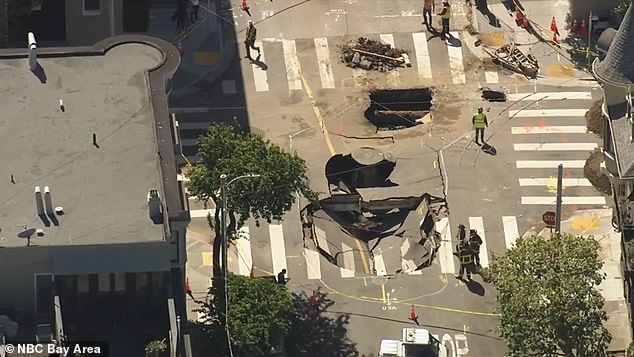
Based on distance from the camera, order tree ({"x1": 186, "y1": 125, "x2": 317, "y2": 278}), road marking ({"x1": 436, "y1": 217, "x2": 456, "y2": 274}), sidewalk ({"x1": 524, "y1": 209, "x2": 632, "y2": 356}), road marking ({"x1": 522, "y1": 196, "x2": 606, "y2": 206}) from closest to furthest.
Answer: tree ({"x1": 186, "y1": 125, "x2": 317, "y2": 278}), sidewalk ({"x1": 524, "y1": 209, "x2": 632, "y2": 356}), road marking ({"x1": 436, "y1": 217, "x2": 456, "y2": 274}), road marking ({"x1": 522, "y1": 196, "x2": 606, "y2": 206})

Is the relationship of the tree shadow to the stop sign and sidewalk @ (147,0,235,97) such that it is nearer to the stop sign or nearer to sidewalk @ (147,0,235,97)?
the stop sign

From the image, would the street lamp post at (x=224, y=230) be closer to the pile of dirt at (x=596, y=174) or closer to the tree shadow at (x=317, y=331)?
the tree shadow at (x=317, y=331)

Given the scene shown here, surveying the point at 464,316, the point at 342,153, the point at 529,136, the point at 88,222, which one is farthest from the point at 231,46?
the point at 88,222

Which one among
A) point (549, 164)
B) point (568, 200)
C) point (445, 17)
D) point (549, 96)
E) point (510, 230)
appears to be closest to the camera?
point (510, 230)

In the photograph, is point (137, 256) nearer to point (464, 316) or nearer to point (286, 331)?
point (286, 331)

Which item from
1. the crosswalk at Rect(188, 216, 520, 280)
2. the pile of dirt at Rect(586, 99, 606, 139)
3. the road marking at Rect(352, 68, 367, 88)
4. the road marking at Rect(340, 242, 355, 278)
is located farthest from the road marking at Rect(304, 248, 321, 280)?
the pile of dirt at Rect(586, 99, 606, 139)

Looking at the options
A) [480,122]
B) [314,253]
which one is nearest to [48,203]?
[314,253]

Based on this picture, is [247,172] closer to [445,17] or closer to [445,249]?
[445,249]
